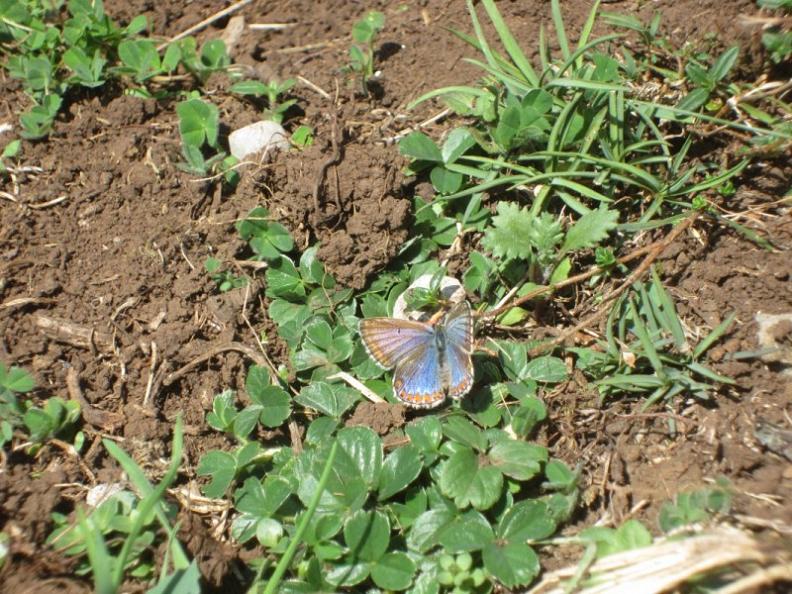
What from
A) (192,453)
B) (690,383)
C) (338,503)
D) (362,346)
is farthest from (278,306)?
(690,383)

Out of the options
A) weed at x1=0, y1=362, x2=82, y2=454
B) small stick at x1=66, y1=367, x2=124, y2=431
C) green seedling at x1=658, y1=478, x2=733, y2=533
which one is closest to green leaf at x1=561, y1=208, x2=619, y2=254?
green seedling at x1=658, y1=478, x2=733, y2=533

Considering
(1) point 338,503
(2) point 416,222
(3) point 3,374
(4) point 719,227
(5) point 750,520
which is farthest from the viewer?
(2) point 416,222

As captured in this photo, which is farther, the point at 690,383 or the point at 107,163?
the point at 107,163

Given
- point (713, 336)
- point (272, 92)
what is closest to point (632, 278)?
point (713, 336)

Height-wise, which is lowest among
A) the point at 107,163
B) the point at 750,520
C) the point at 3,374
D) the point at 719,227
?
the point at 750,520

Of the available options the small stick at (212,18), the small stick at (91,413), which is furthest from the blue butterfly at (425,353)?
the small stick at (212,18)

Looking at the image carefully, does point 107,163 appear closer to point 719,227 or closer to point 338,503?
point 338,503
